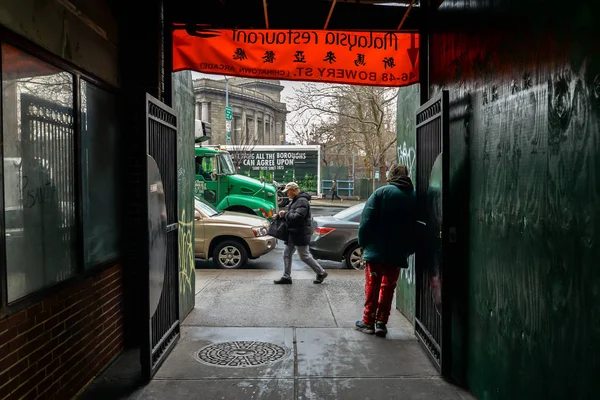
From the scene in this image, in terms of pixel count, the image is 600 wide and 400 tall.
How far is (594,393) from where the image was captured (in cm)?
230

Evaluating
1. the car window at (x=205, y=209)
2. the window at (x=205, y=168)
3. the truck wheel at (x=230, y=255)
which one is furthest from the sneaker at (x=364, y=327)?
the window at (x=205, y=168)

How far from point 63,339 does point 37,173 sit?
1.24 metres

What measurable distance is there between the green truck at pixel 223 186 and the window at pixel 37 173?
11.8m

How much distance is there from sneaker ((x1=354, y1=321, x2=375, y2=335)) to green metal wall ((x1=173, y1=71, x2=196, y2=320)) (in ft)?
6.95

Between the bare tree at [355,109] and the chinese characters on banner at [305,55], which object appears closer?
the chinese characters on banner at [305,55]

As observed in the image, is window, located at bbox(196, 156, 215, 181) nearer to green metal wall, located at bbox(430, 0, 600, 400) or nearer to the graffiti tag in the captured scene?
the graffiti tag

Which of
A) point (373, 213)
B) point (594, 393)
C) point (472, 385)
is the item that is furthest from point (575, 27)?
point (373, 213)

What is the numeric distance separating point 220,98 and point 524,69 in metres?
43.7

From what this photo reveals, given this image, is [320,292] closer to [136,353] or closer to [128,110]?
[136,353]

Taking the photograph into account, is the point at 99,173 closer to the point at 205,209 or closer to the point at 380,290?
the point at 380,290

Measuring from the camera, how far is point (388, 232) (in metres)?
5.43

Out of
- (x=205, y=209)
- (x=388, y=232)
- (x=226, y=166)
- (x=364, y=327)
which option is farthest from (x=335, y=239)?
(x=226, y=166)

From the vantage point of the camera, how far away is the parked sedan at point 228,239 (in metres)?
10.1

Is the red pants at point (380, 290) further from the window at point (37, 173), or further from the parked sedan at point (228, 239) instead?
the parked sedan at point (228, 239)
